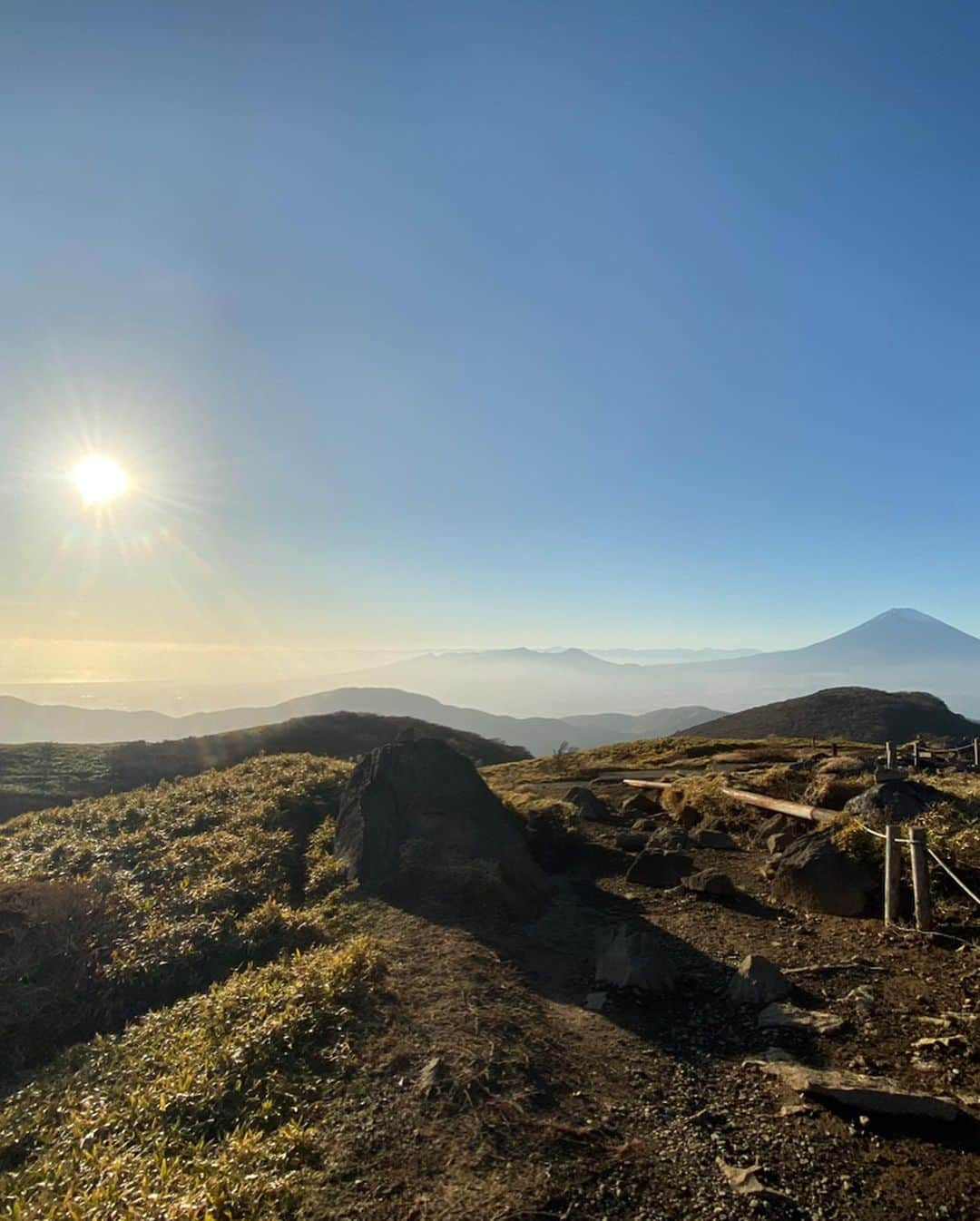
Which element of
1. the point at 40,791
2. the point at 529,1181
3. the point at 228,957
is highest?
the point at 529,1181

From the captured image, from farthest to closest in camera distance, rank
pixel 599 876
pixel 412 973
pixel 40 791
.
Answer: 1. pixel 40 791
2. pixel 599 876
3. pixel 412 973

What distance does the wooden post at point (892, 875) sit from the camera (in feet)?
32.3

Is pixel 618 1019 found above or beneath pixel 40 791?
above

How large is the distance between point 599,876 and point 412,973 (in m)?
6.03

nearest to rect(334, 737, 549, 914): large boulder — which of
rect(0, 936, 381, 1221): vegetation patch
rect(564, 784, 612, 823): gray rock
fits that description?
rect(0, 936, 381, 1221): vegetation patch

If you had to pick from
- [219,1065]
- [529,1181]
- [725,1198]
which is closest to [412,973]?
[219,1065]

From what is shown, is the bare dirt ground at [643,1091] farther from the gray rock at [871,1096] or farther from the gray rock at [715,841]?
the gray rock at [715,841]

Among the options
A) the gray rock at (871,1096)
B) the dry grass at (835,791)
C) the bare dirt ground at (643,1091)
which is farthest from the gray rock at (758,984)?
the dry grass at (835,791)

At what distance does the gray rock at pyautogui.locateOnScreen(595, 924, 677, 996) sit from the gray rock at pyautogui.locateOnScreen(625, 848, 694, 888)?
12.6 ft

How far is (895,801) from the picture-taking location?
12555 mm

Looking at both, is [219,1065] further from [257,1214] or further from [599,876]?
[599,876]

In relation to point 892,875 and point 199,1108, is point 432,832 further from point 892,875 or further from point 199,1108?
point 892,875

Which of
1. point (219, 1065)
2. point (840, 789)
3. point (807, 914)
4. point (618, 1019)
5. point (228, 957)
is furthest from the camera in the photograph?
point (840, 789)

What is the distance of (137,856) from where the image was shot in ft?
47.4
